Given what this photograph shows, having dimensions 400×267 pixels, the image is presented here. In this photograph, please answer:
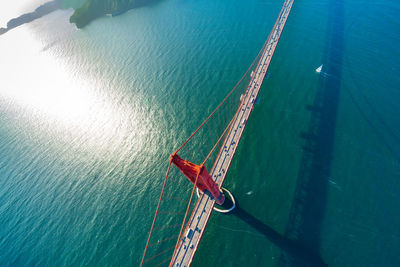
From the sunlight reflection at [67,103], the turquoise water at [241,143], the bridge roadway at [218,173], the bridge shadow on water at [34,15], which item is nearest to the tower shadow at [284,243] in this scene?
the turquoise water at [241,143]

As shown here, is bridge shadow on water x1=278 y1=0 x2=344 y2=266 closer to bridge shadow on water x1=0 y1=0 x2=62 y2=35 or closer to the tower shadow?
the tower shadow

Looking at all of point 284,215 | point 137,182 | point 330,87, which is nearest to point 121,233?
point 137,182

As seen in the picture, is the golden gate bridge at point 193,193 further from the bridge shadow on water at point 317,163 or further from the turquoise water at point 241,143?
the bridge shadow on water at point 317,163

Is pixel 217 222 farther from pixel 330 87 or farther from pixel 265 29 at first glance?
pixel 265 29

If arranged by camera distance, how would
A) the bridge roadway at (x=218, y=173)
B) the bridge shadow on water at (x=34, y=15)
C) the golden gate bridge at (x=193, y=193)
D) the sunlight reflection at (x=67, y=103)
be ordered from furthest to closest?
the bridge shadow on water at (x=34, y=15) < the sunlight reflection at (x=67, y=103) < the golden gate bridge at (x=193, y=193) < the bridge roadway at (x=218, y=173)

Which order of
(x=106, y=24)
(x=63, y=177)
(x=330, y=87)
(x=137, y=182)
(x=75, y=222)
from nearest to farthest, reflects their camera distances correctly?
1. (x=75, y=222)
2. (x=137, y=182)
3. (x=63, y=177)
4. (x=330, y=87)
5. (x=106, y=24)

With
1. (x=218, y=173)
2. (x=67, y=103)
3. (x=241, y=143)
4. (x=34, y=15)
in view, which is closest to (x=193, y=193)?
(x=218, y=173)
